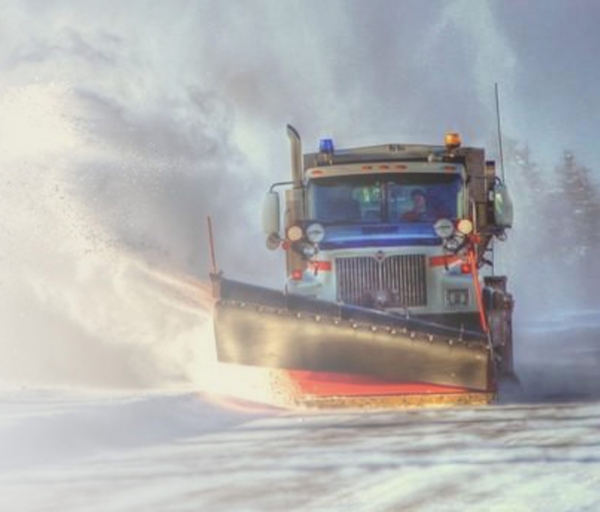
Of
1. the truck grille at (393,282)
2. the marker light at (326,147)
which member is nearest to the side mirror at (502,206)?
the truck grille at (393,282)

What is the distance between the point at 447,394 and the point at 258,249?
19.3 metres

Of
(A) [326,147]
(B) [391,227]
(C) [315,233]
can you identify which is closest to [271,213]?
(C) [315,233]

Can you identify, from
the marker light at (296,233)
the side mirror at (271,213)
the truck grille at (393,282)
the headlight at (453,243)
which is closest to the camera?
the truck grille at (393,282)

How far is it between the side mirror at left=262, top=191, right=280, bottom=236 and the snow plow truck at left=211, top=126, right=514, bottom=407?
1 centimetres

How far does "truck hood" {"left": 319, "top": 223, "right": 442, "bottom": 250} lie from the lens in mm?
11141

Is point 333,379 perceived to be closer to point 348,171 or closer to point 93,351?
point 348,171

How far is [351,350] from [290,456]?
260cm

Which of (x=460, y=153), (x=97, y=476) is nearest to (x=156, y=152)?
(x=460, y=153)

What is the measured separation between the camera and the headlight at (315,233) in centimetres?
1132

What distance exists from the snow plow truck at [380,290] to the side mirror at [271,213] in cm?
1

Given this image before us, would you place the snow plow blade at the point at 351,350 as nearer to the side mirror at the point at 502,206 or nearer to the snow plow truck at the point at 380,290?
the snow plow truck at the point at 380,290

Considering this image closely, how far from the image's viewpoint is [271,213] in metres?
11.7

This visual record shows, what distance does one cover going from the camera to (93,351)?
1521 centimetres

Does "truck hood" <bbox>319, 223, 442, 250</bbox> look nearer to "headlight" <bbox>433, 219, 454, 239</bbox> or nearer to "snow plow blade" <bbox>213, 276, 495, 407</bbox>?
"headlight" <bbox>433, 219, 454, 239</bbox>
